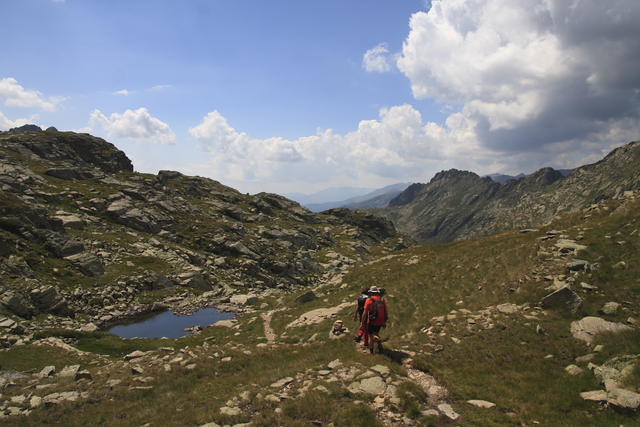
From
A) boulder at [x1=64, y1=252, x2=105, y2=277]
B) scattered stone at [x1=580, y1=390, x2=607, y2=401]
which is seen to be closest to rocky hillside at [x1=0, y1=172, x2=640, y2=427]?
scattered stone at [x1=580, y1=390, x2=607, y2=401]

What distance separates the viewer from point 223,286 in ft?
203

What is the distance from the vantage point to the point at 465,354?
1766 centimetres

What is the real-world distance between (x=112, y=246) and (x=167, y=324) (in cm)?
2596

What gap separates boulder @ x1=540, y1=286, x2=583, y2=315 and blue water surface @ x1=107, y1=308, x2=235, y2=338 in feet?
121

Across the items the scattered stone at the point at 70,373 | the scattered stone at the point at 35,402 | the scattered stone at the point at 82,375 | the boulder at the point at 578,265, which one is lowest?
the scattered stone at the point at 82,375

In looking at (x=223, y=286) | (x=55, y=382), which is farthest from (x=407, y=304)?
(x=223, y=286)

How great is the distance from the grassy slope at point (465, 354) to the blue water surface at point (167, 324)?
6446 millimetres

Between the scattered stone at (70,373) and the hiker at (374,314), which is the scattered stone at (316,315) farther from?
the scattered stone at (70,373)

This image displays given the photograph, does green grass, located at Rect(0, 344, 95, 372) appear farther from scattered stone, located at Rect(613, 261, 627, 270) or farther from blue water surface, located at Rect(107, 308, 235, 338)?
scattered stone, located at Rect(613, 261, 627, 270)

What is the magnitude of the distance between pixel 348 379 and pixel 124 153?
6446 inches

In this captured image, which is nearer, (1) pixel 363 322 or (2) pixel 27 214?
(1) pixel 363 322

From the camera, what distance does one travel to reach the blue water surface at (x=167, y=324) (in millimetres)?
39312

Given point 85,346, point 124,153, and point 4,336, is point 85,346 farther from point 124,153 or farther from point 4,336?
point 124,153

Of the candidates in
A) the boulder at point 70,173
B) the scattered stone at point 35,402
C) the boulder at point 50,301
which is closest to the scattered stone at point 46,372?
the scattered stone at point 35,402
